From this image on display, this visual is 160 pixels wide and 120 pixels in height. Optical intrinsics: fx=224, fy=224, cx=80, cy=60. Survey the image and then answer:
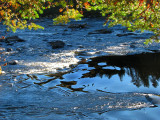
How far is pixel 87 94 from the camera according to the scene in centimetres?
734

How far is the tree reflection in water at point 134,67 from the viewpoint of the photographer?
905 centimetres

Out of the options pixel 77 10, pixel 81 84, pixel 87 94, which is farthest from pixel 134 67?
pixel 77 10

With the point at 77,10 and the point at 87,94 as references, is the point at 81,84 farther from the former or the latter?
the point at 77,10

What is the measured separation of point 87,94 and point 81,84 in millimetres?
1122

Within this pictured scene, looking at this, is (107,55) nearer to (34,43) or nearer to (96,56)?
(96,56)

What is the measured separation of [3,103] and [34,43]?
1183cm

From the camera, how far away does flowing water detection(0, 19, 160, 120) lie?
598 cm

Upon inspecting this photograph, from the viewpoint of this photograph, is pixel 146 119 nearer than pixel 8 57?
Yes

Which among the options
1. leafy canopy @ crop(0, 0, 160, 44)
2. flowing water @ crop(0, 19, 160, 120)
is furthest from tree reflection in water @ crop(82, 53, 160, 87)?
leafy canopy @ crop(0, 0, 160, 44)

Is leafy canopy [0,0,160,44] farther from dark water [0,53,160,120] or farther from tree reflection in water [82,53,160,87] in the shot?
tree reflection in water [82,53,160,87]

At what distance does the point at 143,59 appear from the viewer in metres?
12.5

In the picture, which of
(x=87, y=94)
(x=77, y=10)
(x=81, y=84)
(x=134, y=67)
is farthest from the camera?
(x=134, y=67)

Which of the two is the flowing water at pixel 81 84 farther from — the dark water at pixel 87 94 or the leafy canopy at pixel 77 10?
the leafy canopy at pixel 77 10

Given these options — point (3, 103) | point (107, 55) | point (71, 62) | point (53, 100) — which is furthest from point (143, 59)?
point (3, 103)
